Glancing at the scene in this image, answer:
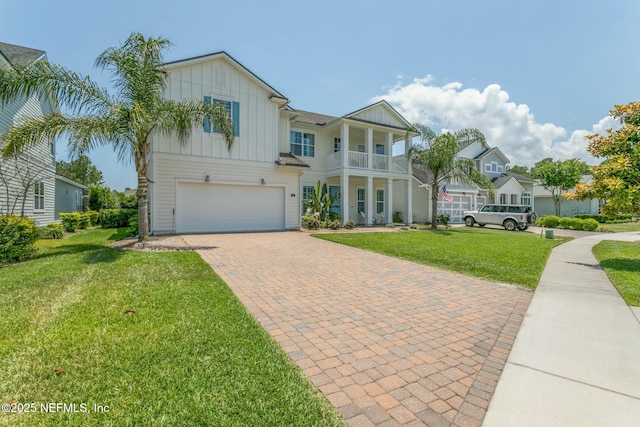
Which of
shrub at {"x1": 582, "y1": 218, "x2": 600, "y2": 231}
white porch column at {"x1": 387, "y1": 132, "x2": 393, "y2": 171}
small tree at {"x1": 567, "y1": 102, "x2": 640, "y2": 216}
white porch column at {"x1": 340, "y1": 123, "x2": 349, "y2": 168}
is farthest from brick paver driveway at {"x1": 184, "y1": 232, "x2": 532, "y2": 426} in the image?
shrub at {"x1": 582, "y1": 218, "x2": 600, "y2": 231}

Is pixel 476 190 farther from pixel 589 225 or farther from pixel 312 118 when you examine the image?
pixel 312 118

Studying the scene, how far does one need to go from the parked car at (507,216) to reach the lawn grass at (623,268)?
890 centimetres

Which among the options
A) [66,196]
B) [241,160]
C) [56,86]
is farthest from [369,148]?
[66,196]

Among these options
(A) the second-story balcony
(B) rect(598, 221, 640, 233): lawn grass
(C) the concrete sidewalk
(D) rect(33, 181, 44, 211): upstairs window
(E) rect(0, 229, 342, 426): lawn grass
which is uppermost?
(A) the second-story balcony

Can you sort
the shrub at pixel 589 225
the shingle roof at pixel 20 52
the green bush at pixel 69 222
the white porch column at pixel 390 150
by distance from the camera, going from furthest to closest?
the shrub at pixel 589 225, the white porch column at pixel 390 150, the green bush at pixel 69 222, the shingle roof at pixel 20 52

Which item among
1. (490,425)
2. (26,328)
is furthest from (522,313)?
(26,328)

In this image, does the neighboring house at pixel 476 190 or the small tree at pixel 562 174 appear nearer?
the neighboring house at pixel 476 190

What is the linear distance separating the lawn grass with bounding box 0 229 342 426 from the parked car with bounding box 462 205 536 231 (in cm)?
2239

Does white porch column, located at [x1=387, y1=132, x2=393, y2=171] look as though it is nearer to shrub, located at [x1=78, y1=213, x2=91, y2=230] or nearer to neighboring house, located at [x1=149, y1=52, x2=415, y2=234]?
neighboring house, located at [x1=149, y1=52, x2=415, y2=234]

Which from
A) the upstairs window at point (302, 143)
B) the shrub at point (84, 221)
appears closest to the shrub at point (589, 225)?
the upstairs window at point (302, 143)

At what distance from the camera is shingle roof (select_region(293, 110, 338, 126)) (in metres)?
20.0

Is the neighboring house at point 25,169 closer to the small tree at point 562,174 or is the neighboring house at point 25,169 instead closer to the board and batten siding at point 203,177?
the board and batten siding at point 203,177

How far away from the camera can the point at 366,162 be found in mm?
20500

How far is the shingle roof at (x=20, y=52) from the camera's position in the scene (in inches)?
502
